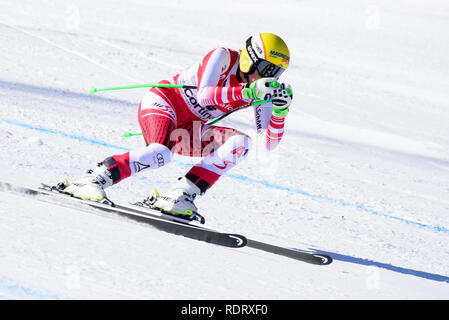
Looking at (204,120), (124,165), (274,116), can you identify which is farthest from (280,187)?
(124,165)

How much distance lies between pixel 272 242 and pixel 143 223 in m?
0.86

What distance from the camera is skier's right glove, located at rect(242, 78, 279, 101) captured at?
4258 mm

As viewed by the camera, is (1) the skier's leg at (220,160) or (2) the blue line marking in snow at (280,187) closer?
(1) the skier's leg at (220,160)

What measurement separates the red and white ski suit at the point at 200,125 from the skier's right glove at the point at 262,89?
94mm

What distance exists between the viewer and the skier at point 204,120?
14.3ft

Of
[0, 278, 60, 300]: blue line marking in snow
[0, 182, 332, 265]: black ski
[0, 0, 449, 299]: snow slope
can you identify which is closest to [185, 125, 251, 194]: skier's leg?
[0, 182, 332, 265]: black ski

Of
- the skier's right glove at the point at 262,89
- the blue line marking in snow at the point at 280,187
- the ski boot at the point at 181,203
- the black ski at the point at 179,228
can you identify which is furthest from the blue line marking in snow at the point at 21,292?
the blue line marking in snow at the point at 280,187

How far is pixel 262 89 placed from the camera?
14.0ft

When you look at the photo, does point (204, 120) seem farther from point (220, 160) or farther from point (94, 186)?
point (94, 186)

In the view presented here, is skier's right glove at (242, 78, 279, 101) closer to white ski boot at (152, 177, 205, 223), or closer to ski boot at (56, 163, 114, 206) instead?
white ski boot at (152, 177, 205, 223)

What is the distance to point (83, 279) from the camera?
10.1ft

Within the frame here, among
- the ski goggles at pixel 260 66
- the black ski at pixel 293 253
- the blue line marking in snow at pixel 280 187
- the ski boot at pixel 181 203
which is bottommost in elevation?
the black ski at pixel 293 253

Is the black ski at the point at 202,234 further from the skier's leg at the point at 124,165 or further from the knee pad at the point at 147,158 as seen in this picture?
the knee pad at the point at 147,158

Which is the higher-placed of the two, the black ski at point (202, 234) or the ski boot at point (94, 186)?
the ski boot at point (94, 186)
